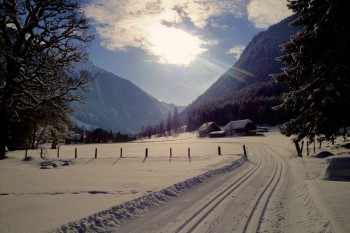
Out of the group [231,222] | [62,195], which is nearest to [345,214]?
[231,222]

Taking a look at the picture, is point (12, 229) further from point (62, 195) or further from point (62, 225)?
point (62, 195)

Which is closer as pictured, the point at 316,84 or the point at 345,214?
the point at 345,214

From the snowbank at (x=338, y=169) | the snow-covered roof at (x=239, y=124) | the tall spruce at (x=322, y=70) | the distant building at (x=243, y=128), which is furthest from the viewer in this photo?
the snow-covered roof at (x=239, y=124)

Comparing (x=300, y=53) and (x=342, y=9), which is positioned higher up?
(x=342, y=9)

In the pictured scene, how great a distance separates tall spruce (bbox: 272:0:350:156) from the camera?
13.6 m

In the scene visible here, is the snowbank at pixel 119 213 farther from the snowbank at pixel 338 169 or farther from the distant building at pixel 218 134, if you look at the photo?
the distant building at pixel 218 134

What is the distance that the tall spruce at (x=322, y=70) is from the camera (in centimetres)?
1359

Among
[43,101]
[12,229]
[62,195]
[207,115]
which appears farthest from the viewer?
[207,115]

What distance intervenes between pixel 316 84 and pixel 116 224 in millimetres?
12790

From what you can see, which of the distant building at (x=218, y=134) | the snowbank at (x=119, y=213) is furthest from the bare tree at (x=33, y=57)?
the distant building at (x=218, y=134)

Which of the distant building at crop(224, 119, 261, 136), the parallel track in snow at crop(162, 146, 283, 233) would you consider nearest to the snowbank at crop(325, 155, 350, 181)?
the parallel track in snow at crop(162, 146, 283, 233)

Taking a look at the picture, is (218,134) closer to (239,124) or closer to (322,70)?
(239,124)

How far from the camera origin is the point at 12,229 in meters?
6.40

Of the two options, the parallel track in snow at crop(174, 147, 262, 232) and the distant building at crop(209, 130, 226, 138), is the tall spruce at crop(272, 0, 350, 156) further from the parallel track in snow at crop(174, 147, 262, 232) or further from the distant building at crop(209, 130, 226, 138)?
the distant building at crop(209, 130, 226, 138)
